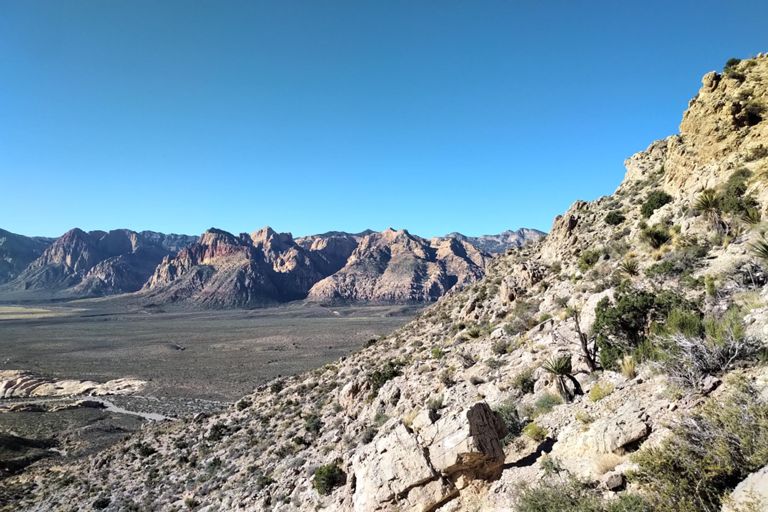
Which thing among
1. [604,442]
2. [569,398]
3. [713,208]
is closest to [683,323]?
[569,398]

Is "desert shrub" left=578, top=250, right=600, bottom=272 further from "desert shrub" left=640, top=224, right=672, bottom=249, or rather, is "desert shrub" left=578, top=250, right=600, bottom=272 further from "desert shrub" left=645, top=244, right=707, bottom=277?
"desert shrub" left=645, top=244, right=707, bottom=277

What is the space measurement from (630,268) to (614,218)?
917 centimetres

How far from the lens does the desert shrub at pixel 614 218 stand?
22.9 meters

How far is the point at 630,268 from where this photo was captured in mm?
15195

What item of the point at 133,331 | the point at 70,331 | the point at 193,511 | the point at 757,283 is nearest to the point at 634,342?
the point at 757,283

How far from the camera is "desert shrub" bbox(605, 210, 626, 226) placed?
75.1 feet

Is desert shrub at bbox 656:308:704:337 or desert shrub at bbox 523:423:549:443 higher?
desert shrub at bbox 656:308:704:337

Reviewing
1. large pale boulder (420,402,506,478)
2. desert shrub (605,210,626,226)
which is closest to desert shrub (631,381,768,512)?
large pale boulder (420,402,506,478)

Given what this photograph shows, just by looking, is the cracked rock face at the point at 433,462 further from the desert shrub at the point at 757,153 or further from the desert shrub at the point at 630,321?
the desert shrub at the point at 757,153

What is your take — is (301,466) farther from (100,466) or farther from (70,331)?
(70,331)

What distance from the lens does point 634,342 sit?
10477mm

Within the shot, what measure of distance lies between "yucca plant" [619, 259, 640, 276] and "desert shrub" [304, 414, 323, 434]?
1468cm

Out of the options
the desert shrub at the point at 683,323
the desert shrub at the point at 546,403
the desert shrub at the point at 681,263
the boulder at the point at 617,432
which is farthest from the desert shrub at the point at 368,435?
the desert shrub at the point at 681,263

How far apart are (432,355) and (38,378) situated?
71.6 metres
